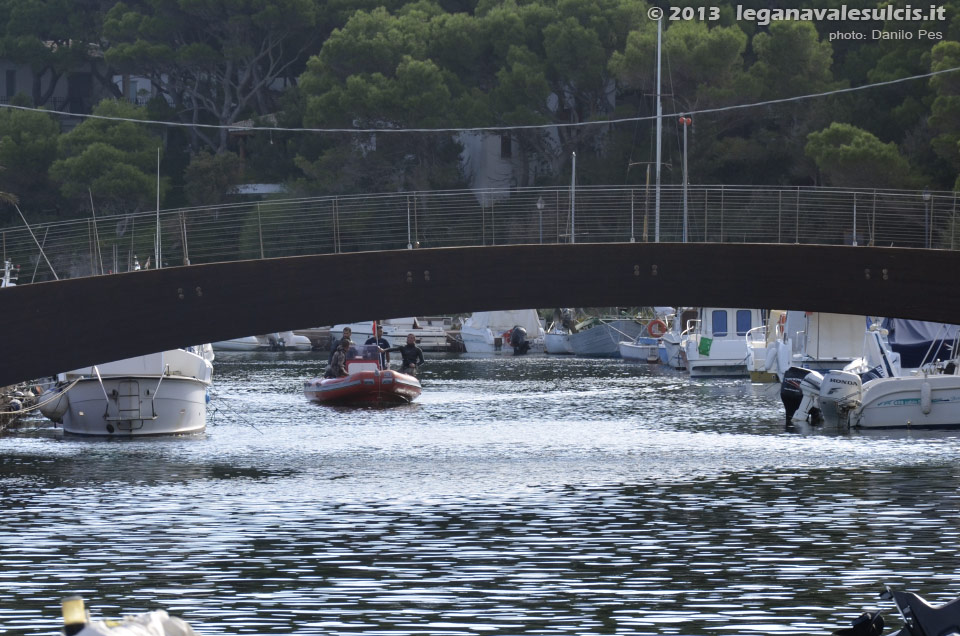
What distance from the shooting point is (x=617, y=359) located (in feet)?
204

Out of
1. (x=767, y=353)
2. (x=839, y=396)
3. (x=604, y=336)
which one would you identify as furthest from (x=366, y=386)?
(x=604, y=336)

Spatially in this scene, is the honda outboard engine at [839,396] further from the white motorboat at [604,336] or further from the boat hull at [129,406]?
the white motorboat at [604,336]

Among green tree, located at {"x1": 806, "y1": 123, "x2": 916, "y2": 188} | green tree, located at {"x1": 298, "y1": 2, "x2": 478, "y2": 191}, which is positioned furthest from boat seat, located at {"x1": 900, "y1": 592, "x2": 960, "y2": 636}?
green tree, located at {"x1": 298, "y1": 2, "x2": 478, "y2": 191}

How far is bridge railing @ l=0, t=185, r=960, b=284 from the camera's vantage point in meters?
26.2

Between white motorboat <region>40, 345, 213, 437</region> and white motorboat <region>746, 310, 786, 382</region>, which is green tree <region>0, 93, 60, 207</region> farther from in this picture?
white motorboat <region>40, 345, 213, 437</region>

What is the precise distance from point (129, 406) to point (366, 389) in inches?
343

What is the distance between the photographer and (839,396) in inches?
1198

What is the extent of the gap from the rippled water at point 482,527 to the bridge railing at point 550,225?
140 inches

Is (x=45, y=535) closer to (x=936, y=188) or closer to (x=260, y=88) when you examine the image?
(x=936, y=188)

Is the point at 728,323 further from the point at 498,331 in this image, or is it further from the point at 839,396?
the point at 839,396

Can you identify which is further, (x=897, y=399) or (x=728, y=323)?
(x=728, y=323)

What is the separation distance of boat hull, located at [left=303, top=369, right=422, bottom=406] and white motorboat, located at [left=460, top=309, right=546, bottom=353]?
29832 millimetres

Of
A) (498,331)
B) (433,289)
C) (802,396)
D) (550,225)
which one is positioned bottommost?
(802,396)

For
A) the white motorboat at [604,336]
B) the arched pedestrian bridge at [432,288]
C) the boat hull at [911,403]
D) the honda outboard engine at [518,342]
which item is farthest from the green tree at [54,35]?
the boat hull at [911,403]
